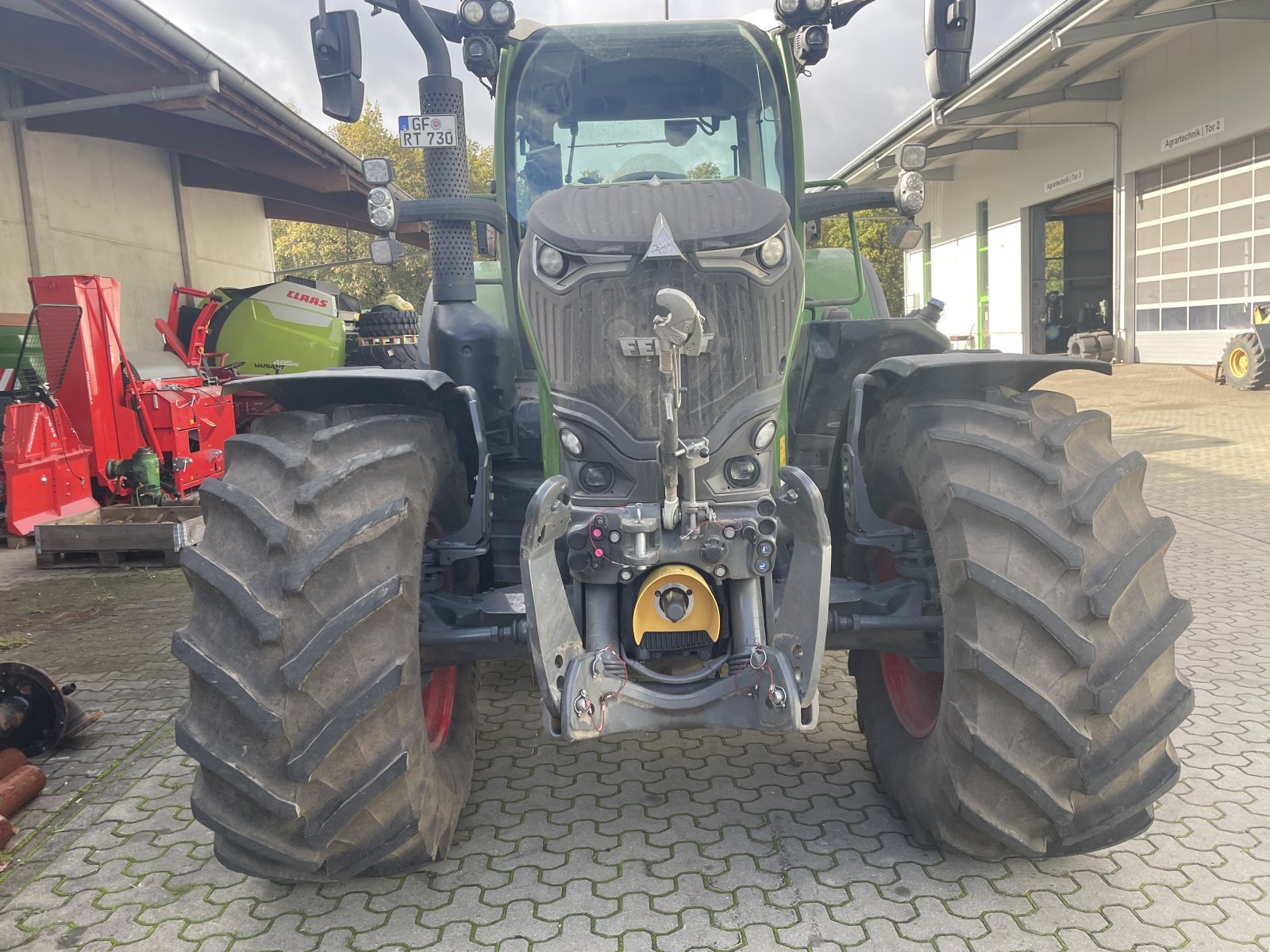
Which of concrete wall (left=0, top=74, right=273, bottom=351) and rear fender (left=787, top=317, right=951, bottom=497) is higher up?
concrete wall (left=0, top=74, right=273, bottom=351)

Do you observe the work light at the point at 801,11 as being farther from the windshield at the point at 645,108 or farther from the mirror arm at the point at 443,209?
the mirror arm at the point at 443,209

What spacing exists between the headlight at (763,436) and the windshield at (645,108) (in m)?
1.33

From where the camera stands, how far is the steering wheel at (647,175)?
12.2ft

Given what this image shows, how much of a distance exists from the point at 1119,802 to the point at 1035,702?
0.38 meters

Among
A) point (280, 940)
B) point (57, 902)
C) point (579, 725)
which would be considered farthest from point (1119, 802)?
point (57, 902)

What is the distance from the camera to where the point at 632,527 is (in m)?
2.60

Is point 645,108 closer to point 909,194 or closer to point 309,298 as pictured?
point 909,194

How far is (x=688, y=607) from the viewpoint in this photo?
2.68 metres

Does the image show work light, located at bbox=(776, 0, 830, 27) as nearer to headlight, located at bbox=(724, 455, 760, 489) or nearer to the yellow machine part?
headlight, located at bbox=(724, 455, 760, 489)

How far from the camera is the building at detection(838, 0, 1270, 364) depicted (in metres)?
A: 18.0

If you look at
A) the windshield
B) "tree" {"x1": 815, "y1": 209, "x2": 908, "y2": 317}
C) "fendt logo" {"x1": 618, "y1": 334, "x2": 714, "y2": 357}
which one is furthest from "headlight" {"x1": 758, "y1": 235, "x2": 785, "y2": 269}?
"tree" {"x1": 815, "y1": 209, "x2": 908, "y2": 317}

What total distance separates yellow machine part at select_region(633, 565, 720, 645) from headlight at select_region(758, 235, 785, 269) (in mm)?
884

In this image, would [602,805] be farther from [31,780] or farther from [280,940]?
[31,780]

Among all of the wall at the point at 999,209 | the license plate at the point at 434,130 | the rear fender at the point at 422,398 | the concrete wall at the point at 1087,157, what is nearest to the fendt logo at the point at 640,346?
the rear fender at the point at 422,398
